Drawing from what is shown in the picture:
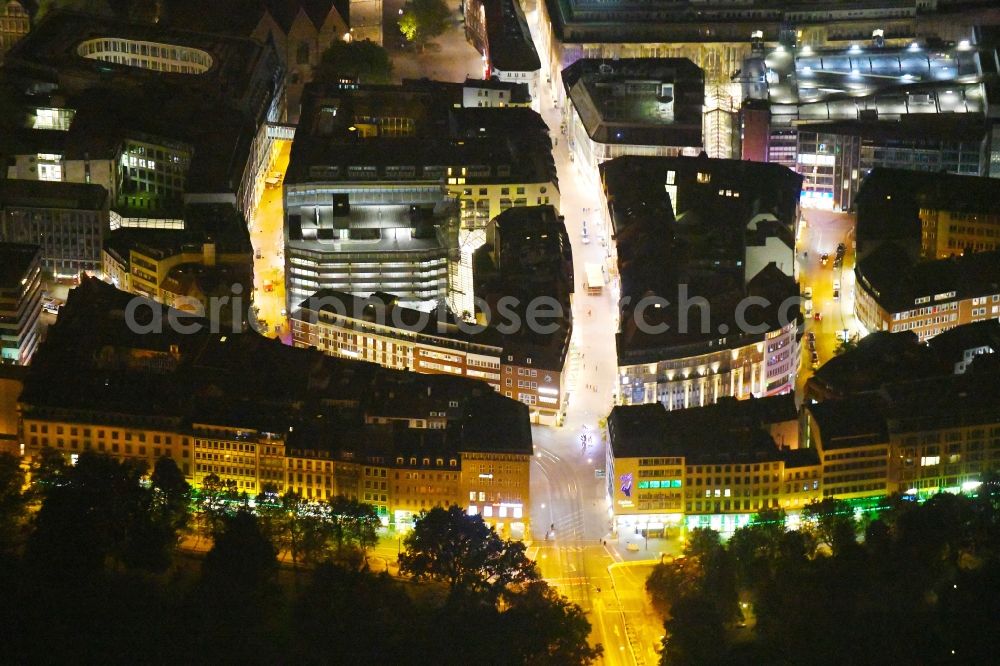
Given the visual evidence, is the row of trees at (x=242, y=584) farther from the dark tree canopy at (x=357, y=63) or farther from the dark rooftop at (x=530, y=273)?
the dark tree canopy at (x=357, y=63)

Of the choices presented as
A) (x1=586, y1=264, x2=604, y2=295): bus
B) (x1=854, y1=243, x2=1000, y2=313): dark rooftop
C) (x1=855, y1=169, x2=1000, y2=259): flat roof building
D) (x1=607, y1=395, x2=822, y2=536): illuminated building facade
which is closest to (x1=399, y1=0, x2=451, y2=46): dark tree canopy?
(x1=586, y1=264, x2=604, y2=295): bus

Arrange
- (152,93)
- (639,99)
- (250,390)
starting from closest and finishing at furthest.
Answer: (250,390)
(152,93)
(639,99)

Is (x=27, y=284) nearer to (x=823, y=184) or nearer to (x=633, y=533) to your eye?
(x=633, y=533)

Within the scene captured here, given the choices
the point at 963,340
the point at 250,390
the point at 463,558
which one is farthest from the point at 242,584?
the point at 963,340

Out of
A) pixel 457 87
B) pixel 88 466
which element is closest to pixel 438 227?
pixel 457 87

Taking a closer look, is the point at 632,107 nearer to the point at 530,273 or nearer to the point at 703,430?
the point at 530,273

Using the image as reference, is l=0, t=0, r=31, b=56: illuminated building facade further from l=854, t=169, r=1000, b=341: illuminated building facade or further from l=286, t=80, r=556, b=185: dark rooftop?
l=854, t=169, r=1000, b=341: illuminated building facade
